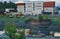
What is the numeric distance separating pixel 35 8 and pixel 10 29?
0.51 metres

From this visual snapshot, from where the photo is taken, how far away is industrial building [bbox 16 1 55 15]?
2238 millimetres

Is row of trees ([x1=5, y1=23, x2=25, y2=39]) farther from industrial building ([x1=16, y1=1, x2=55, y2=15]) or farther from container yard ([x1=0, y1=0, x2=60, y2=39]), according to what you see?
industrial building ([x1=16, y1=1, x2=55, y2=15])

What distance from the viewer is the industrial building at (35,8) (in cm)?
224

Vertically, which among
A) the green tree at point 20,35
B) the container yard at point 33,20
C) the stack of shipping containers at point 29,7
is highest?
the stack of shipping containers at point 29,7

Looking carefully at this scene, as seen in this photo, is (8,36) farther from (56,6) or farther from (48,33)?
(56,6)

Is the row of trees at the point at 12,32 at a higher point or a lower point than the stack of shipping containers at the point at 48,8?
lower

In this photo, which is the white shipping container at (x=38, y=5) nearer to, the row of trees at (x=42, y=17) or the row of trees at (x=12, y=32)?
the row of trees at (x=42, y=17)

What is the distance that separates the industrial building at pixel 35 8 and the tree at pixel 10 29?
0.28 m

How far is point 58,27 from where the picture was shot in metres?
2.20

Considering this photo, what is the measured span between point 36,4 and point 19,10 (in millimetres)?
286

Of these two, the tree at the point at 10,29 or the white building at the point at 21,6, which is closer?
the tree at the point at 10,29

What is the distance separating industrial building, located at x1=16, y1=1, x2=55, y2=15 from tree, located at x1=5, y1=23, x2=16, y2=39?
0.28 metres

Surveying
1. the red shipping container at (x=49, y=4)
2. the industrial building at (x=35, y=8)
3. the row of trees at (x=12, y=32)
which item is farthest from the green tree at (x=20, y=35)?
the red shipping container at (x=49, y=4)

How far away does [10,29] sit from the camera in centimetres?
217
